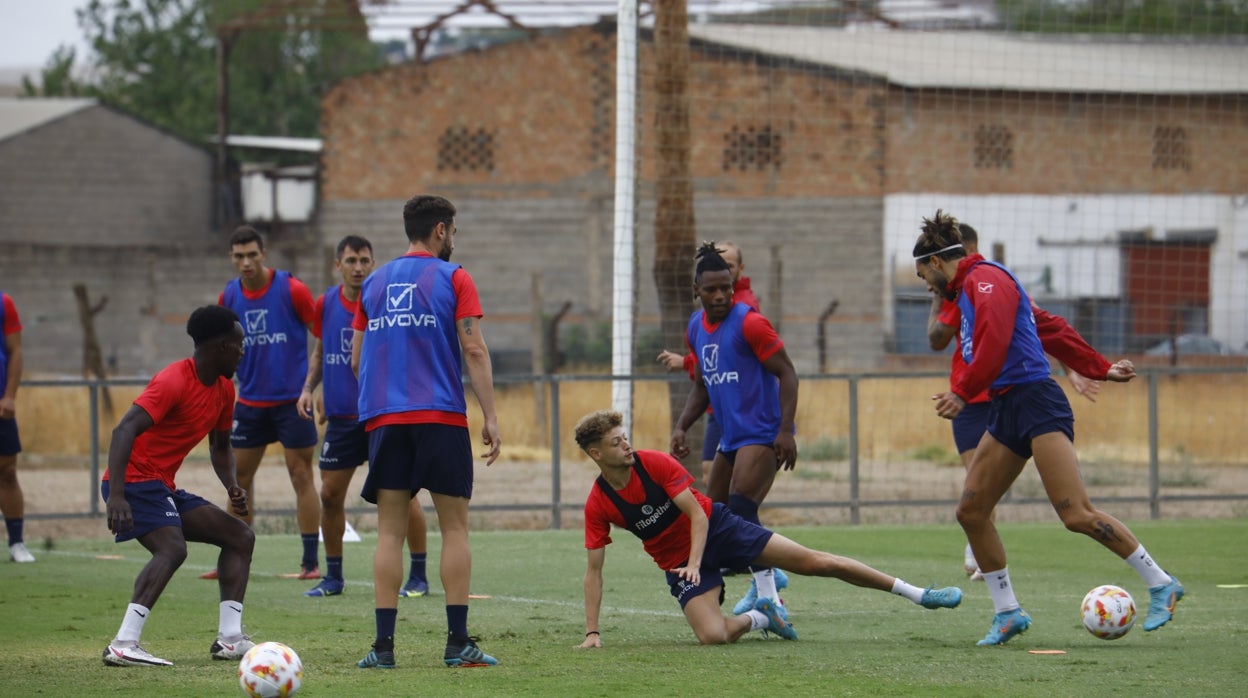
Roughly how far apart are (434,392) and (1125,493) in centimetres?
1313

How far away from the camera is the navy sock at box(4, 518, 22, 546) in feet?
40.1

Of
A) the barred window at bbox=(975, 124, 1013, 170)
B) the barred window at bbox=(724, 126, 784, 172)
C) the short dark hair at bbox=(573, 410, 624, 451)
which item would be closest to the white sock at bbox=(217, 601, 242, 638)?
the short dark hair at bbox=(573, 410, 624, 451)

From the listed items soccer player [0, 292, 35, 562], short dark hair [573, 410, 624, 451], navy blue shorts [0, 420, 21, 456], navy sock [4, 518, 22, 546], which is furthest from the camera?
navy sock [4, 518, 22, 546]

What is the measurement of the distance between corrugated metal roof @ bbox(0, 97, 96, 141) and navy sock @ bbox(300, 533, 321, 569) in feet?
116

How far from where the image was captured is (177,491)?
302 inches

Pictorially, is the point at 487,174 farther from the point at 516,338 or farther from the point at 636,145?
the point at 636,145

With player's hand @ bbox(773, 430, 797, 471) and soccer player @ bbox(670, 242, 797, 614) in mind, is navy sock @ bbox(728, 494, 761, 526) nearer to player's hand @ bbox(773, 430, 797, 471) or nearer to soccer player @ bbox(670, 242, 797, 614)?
soccer player @ bbox(670, 242, 797, 614)

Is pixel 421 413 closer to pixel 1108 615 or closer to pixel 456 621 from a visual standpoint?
pixel 456 621

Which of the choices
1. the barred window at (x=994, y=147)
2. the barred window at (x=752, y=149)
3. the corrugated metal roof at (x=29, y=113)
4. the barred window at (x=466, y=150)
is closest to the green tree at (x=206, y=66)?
the corrugated metal roof at (x=29, y=113)

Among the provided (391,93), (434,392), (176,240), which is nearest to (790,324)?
(391,93)

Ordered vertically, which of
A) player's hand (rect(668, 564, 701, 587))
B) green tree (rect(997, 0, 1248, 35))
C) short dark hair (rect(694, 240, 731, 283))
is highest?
green tree (rect(997, 0, 1248, 35))

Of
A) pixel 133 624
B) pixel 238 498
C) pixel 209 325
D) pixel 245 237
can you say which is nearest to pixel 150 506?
pixel 238 498

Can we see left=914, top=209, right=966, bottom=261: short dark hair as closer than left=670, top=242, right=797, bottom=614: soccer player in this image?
Yes

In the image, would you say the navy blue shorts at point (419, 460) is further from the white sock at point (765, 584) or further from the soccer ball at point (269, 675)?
the white sock at point (765, 584)
